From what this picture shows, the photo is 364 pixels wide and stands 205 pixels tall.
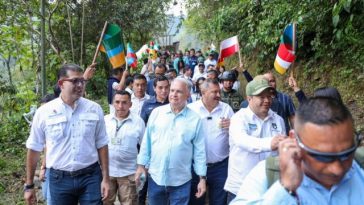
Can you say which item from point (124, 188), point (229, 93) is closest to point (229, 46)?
point (229, 93)

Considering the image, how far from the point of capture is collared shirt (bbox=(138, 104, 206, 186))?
4.15 m

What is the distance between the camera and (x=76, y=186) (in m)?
3.95

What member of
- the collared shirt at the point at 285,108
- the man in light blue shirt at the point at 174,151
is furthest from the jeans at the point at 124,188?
the collared shirt at the point at 285,108

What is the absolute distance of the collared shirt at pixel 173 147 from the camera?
4152 mm

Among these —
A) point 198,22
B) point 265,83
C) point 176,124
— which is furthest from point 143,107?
point 198,22

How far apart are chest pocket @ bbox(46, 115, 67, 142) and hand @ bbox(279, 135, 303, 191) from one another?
2.82 meters

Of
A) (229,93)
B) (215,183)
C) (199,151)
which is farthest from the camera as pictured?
(229,93)

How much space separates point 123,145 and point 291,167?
11.8 feet

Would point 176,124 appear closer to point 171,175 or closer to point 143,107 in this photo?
point 171,175

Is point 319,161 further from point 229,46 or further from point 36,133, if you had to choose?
point 229,46

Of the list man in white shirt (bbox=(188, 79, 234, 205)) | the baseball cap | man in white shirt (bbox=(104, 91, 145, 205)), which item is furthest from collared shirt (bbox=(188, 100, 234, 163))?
the baseball cap

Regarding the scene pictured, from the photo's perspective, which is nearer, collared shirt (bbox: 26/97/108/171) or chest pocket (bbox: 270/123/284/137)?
chest pocket (bbox: 270/123/284/137)

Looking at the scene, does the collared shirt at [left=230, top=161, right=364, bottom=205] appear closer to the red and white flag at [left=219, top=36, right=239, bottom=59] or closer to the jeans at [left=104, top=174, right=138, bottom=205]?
the jeans at [left=104, top=174, right=138, bottom=205]

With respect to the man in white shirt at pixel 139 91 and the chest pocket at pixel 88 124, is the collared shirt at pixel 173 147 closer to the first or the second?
the chest pocket at pixel 88 124
